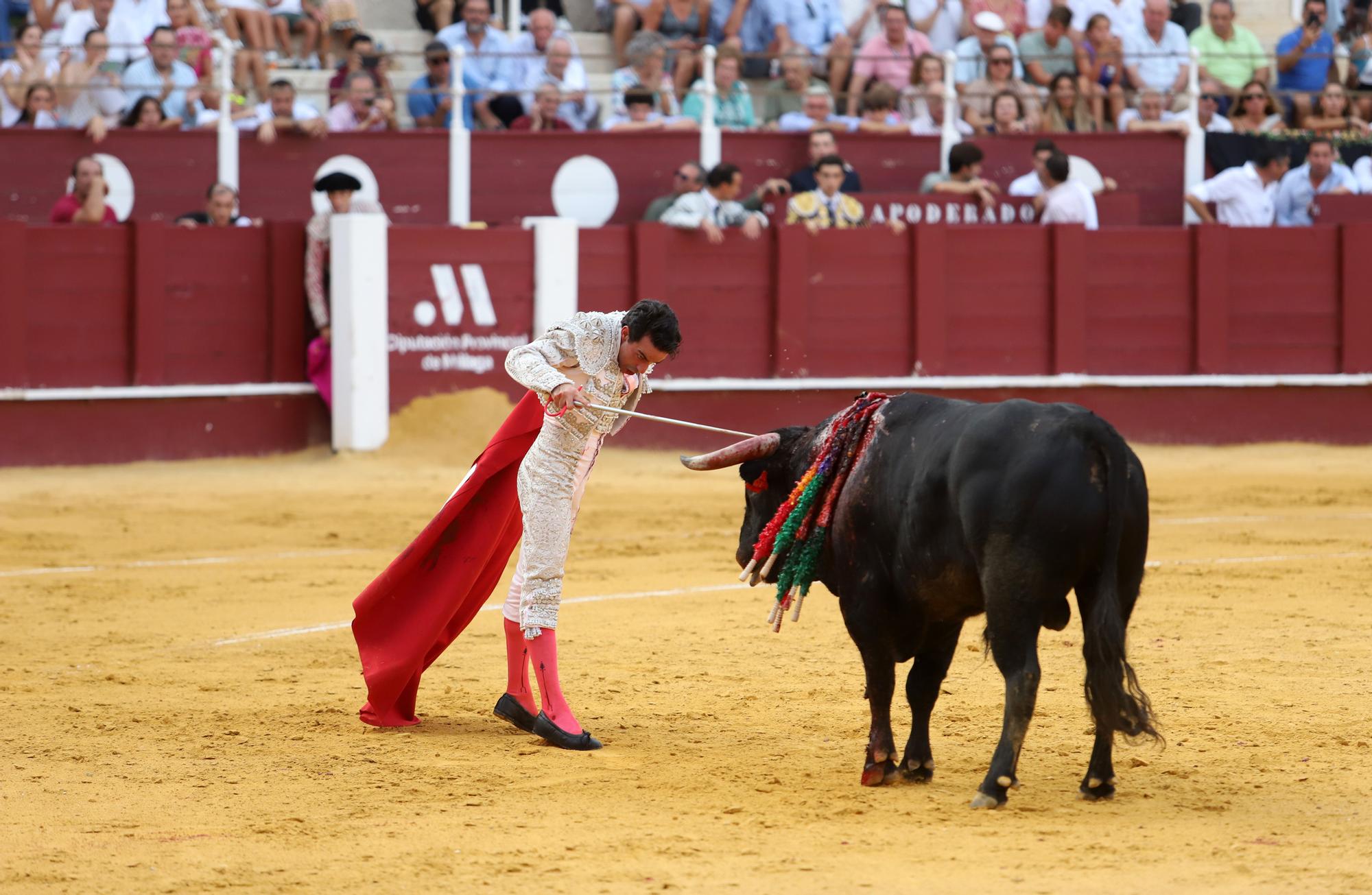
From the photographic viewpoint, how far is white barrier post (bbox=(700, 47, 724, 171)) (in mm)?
11977

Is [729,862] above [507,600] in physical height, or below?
below

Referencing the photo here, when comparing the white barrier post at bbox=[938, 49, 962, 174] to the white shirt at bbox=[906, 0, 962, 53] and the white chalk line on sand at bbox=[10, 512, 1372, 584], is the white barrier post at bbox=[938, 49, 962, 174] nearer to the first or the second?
the white shirt at bbox=[906, 0, 962, 53]

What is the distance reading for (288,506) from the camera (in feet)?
31.5

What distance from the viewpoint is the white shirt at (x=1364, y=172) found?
12914 mm

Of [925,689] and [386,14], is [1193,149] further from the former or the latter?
[925,689]

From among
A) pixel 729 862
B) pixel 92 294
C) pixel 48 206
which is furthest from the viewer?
pixel 48 206

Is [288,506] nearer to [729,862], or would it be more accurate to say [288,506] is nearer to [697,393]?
[697,393]

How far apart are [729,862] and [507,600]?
153 cm

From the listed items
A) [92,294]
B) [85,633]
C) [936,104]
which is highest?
[936,104]

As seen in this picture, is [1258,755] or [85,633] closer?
[1258,755]

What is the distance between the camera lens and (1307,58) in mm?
13086

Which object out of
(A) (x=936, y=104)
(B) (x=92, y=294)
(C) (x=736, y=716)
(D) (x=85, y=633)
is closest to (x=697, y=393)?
(A) (x=936, y=104)

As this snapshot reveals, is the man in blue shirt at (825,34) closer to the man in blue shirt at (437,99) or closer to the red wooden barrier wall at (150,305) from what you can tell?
the man in blue shirt at (437,99)

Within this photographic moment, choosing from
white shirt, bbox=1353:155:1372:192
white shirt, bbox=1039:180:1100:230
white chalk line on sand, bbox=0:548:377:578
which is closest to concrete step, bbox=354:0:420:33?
white shirt, bbox=1039:180:1100:230
